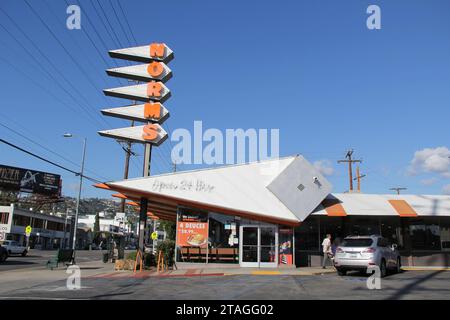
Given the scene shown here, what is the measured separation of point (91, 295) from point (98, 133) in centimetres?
1489

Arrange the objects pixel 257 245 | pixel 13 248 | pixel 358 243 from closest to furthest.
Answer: pixel 358 243 → pixel 257 245 → pixel 13 248

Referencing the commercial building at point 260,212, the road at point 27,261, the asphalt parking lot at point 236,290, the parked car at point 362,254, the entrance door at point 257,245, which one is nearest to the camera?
the asphalt parking lot at point 236,290

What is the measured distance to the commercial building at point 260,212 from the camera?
77.6ft

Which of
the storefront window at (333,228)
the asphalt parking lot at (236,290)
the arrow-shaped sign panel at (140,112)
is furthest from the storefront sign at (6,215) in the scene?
the asphalt parking lot at (236,290)

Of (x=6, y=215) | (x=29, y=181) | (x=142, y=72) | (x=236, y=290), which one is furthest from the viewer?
(x=29, y=181)

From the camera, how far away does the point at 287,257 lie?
79.2 feet

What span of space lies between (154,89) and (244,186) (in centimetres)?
820

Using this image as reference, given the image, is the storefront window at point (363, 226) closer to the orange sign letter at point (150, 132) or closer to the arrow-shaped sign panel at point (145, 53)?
the orange sign letter at point (150, 132)

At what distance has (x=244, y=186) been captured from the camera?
79.7ft

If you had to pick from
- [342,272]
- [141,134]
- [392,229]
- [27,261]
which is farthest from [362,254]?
[27,261]

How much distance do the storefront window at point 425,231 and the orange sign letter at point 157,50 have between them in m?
18.1

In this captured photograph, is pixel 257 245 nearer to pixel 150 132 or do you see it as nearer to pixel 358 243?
pixel 358 243
